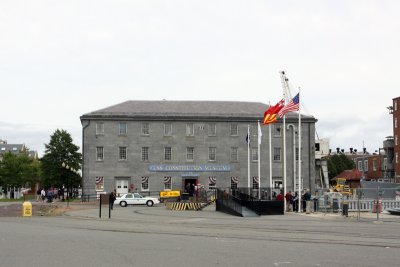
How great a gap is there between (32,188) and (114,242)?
122814 mm

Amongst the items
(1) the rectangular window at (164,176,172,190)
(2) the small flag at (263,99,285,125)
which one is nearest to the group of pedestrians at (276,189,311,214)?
(2) the small flag at (263,99,285,125)

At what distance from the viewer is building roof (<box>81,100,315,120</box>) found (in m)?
69.2

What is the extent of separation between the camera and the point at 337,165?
13100 centimetres

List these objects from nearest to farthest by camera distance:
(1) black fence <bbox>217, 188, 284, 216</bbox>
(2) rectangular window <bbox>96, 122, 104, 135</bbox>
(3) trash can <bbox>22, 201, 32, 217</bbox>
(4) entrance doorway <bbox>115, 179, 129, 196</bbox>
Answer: (3) trash can <bbox>22, 201, 32, 217</bbox> → (1) black fence <bbox>217, 188, 284, 216</bbox> → (4) entrance doorway <bbox>115, 179, 129, 196</bbox> → (2) rectangular window <bbox>96, 122, 104, 135</bbox>

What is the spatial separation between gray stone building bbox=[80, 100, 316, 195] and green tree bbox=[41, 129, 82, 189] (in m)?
22.1

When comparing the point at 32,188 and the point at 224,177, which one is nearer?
the point at 224,177

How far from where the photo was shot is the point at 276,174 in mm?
69500

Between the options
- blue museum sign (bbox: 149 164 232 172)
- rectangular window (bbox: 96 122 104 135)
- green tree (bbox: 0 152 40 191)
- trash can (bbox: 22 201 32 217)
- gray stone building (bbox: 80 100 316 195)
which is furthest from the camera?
green tree (bbox: 0 152 40 191)

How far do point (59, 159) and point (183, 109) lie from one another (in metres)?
29.2

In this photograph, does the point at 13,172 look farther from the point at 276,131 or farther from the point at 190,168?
the point at 276,131

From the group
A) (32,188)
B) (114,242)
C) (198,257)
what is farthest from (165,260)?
(32,188)

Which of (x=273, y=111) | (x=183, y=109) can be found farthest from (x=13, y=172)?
(x=273, y=111)

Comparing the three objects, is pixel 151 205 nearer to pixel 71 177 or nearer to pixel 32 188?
pixel 71 177

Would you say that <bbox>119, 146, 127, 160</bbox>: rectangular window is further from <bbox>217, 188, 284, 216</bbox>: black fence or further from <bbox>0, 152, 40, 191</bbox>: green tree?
<bbox>217, 188, 284, 216</bbox>: black fence
